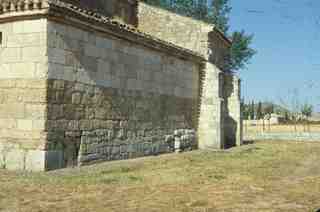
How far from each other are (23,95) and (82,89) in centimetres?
137

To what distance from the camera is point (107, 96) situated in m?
10.4

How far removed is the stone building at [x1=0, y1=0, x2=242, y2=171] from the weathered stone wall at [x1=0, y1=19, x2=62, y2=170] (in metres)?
0.02

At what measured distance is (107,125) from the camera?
1032 centimetres

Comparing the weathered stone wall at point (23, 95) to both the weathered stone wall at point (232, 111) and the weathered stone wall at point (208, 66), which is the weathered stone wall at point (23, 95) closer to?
the weathered stone wall at point (208, 66)

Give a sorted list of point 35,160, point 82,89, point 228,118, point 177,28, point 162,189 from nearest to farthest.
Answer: point 162,189
point 35,160
point 82,89
point 177,28
point 228,118

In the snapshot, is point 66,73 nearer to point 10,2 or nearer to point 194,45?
point 10,2

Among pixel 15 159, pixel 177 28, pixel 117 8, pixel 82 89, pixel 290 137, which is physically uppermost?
pixel 117 8

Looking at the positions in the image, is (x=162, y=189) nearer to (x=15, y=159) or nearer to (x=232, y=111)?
(x=15, y=159)

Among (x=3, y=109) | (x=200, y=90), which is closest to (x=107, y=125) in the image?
(x=3, y=109)

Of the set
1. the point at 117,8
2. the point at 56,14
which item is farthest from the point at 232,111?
the point at 56,14

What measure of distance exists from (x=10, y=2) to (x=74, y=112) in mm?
2644

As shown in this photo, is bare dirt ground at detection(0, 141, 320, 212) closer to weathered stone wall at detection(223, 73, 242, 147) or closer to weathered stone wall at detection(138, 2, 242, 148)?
weathered stone wall at detection(138, 2, 242, 148)

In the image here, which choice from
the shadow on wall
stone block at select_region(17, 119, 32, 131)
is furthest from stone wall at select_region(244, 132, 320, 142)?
stone block at select_region(17, 119, 32, 131)

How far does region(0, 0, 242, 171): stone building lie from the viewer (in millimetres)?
8477
